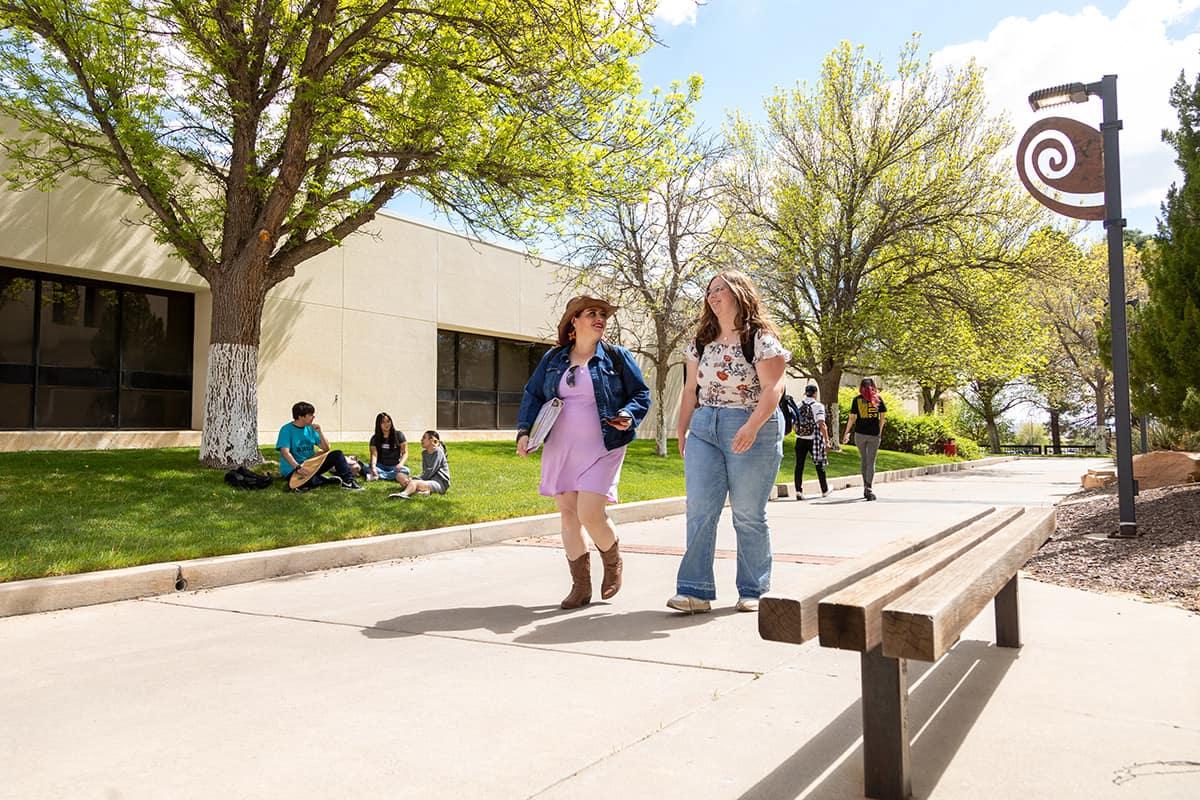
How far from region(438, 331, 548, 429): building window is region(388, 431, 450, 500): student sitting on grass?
40.1ft

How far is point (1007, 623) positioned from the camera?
4.21 m

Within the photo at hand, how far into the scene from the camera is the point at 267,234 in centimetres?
1169

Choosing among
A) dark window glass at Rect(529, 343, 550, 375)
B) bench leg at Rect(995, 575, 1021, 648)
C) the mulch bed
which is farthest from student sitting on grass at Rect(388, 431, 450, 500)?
dark window glass at Rect(529, 343, 550, 375)

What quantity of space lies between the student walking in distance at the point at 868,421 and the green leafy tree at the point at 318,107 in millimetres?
4874

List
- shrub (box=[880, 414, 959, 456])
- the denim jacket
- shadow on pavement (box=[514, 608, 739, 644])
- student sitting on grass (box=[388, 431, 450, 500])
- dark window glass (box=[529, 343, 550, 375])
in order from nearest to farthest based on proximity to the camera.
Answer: shadow on pavement (box=[514, 608, 739, 644])
the denim jacket
student sitting on grass (box=[388, 431, 450, 500])
dark window glass (box=[529, 343, 550, 375])
shrub (box=[880, 414, 959, 456])

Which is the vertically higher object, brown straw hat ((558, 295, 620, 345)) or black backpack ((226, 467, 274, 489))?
brown straw hat ((558, 295, 620, 345))

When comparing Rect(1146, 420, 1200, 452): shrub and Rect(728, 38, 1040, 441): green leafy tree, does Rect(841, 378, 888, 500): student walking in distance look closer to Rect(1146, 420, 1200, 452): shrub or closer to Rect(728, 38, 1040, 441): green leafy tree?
Rect(1146, 420, 1200, 452): shrub

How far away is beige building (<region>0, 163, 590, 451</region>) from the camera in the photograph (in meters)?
15.5

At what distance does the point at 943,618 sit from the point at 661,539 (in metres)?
6.89

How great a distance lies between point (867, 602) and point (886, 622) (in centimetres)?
7

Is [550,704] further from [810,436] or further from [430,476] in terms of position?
[810,436]

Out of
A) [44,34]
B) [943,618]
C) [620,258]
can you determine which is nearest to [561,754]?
[943,618]

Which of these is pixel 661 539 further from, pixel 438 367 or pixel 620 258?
pixel 438 367

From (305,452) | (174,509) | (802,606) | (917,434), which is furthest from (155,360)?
(917,434)
